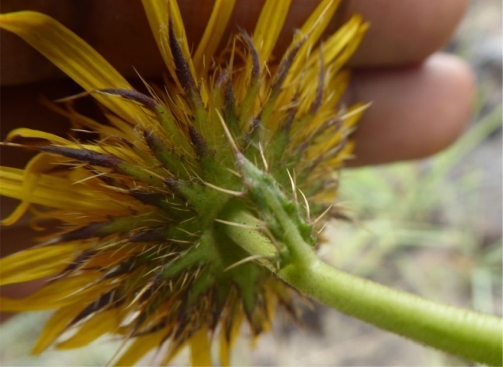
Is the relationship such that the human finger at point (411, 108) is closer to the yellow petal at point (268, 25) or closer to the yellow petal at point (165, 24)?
the yellow petal at point (268, 25)

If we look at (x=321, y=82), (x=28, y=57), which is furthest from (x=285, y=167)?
(x=28, y=57)

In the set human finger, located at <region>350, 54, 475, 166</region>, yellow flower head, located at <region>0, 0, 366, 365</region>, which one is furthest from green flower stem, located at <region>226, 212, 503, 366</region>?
human finger, located at <region>350, 54, 475, 166</region>

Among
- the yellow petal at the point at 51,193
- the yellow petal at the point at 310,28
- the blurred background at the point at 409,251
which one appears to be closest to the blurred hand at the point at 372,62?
the yellow petal at the point at 310,28

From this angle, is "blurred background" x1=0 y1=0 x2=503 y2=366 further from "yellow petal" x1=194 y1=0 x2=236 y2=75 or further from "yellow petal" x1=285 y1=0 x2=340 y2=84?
"yellow petal" x1=194 y1=0 x2=236 y2=75

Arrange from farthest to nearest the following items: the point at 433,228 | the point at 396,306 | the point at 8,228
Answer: the point at 433,228 → the point at 8,228 → the point at 396,306

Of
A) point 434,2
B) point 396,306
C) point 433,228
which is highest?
point 434,2

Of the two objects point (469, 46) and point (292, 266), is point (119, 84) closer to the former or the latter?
point (292, 266)
